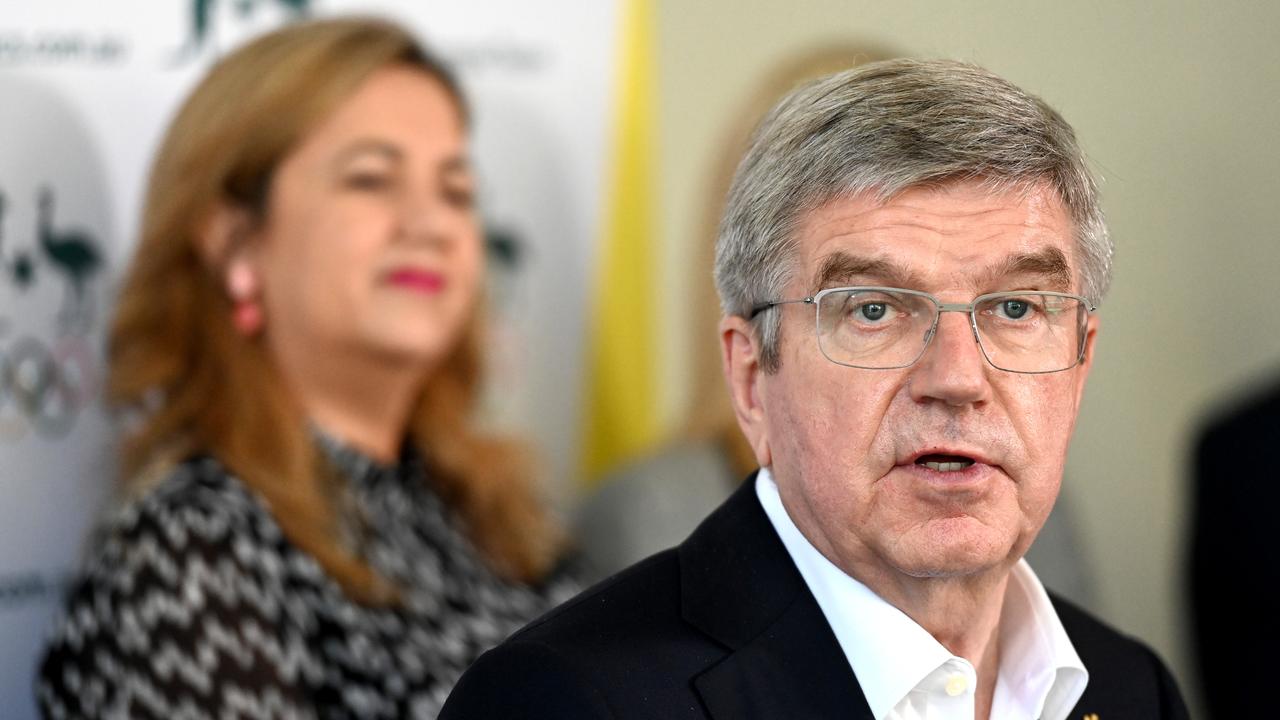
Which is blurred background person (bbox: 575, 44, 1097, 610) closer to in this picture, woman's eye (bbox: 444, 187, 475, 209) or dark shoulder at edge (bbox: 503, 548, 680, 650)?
woman's eye (bbox: 444, 187, 475, 209)

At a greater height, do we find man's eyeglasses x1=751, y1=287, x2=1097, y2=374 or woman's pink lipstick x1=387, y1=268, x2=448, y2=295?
man's eyeglasses x1=751, y1=287, x2=1097, y2=374

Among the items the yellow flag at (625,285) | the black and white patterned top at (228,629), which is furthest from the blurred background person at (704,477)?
the black and white patterned top at (228,629)

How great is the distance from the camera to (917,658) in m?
1.28

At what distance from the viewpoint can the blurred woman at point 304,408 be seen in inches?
80.0

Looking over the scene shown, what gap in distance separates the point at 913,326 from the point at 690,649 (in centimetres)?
33

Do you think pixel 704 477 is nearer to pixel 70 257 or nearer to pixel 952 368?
pixel 70 257

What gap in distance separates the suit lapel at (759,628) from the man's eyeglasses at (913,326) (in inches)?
8.3

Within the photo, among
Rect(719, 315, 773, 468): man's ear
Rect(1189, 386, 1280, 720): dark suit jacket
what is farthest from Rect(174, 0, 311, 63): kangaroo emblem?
Rect(1189, 386, 1280, 720): dark suit jacket

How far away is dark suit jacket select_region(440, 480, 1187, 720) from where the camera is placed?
121 cm

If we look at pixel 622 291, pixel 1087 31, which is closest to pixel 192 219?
pixel 622 291

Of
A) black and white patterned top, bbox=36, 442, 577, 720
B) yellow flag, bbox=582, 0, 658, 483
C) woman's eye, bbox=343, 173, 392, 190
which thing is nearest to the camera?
black and white patterned top, bbox=36, 442, 577, 720

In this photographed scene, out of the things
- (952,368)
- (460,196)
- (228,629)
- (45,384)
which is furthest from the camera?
(460,196)

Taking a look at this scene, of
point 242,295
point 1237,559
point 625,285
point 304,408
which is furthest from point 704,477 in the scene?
point 1237,559

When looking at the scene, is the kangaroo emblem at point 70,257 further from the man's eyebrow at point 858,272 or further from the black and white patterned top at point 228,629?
the man's eyebrow at point 858,272
